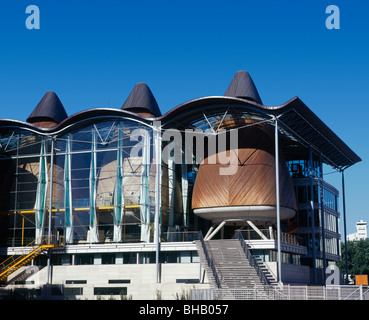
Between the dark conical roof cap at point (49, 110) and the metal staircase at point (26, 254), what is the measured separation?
61.4 feet

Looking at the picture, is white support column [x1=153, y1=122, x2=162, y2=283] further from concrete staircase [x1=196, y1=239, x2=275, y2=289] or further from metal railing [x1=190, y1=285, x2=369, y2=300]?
metal railing [x1=190, y1=285, x2=369, y2=300]

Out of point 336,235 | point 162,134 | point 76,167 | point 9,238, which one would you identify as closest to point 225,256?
point 162,134

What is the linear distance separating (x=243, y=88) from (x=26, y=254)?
29324 millimetres

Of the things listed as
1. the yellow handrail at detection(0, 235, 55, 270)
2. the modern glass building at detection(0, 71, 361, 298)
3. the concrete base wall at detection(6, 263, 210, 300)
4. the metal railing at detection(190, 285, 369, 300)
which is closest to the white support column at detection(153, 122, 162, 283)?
the modern glass building at detection(0, 71, 361, 298)

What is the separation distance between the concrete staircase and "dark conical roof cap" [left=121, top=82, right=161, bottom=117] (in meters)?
22.0

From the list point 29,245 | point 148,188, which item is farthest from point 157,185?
point 29,245

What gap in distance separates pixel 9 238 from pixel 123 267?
1421 cm

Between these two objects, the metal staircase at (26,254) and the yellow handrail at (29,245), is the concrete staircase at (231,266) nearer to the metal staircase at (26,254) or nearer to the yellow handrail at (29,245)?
the metal staircase at (26,254)

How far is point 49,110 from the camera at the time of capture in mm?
73312

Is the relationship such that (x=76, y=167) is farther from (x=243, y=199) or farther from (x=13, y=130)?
(x=243, y=199)

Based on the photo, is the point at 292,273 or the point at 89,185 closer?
the point at 292,273

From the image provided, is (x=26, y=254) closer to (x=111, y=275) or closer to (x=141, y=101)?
(x=111, y=275)

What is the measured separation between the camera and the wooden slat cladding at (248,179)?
54.9 meters
